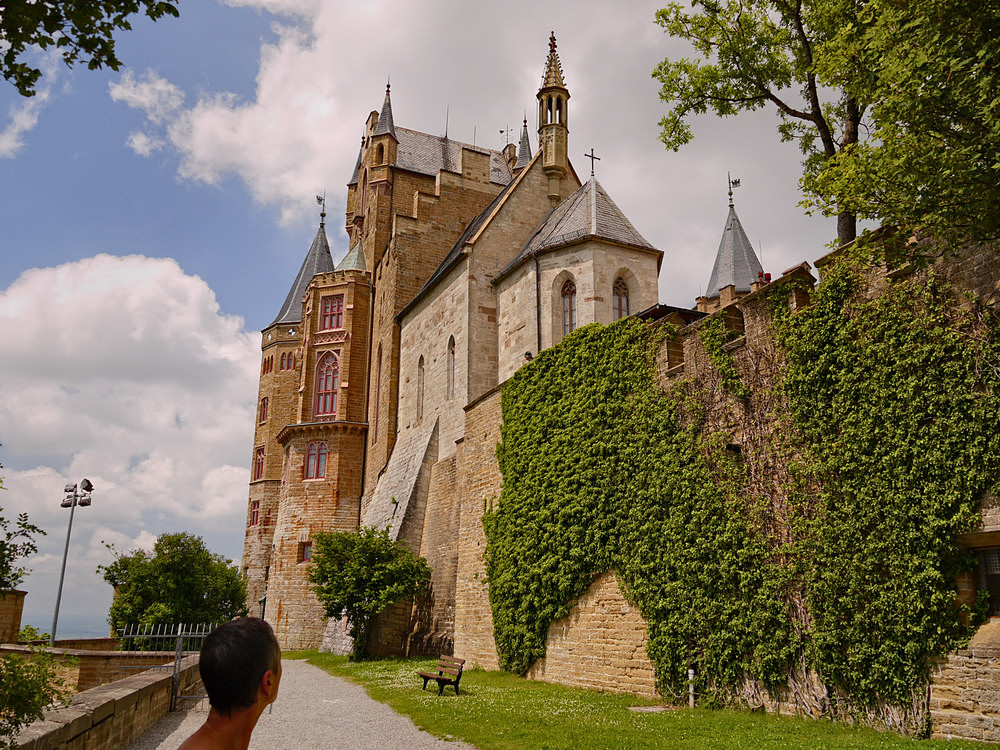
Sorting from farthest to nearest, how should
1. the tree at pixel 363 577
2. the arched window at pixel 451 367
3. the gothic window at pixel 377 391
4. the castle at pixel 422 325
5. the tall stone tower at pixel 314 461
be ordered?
the gothic window at pixel 377 391 → the tall stone tower at pixel 314 461 → the arched window at pixel 451 367 → the castle at pixel 422 325 → the tree at pixel 363 577

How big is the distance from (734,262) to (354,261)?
61.9ft

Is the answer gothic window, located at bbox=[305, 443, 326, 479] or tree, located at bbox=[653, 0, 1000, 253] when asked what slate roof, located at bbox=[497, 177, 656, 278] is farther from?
gothic window, located at bbox=[305, 443, 326, 479]

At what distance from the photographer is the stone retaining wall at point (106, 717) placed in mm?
6191

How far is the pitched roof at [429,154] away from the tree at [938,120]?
31152 mm

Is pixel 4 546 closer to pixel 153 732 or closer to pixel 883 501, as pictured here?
pixel 153 732

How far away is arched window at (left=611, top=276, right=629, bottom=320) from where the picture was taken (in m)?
23.1

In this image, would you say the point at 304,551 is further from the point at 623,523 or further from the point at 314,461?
the point at 623,523

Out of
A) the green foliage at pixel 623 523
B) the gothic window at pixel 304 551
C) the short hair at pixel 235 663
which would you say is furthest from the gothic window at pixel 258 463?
the short hair at pixel 235 663

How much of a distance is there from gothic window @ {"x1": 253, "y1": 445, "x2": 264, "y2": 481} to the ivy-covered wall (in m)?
33.3

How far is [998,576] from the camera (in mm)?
8578

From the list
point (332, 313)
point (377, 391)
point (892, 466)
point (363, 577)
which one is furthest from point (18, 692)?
point (332, 313)

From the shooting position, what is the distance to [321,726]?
11.5 metres

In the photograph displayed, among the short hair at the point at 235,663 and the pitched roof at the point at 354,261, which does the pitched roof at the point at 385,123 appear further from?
the short hair at the point at 235,663

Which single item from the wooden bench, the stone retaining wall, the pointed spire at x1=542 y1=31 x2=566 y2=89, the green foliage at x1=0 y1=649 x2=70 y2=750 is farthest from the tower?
the green foliage at x1=0 y1=649 x2=70 y2=750
